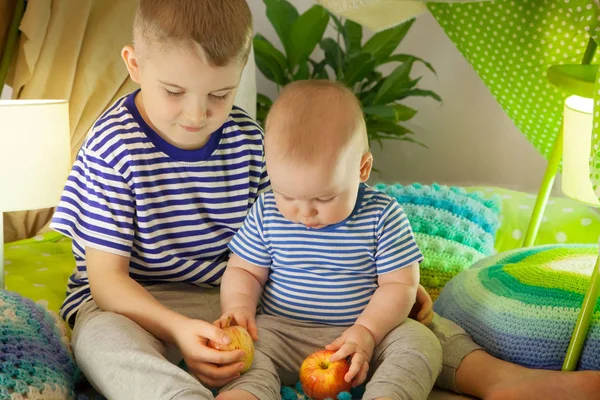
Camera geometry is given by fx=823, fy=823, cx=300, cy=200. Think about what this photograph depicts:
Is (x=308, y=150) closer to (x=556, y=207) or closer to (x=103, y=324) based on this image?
(x=103, y=324)

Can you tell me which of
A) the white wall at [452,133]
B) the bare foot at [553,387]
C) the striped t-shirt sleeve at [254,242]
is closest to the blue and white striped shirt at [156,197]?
the striped t-shirt sleeve at [254,242]

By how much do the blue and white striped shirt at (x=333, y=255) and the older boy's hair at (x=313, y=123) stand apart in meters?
0.14

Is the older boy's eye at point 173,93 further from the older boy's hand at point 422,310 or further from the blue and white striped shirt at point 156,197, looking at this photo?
the older boy's hand at point 422,310

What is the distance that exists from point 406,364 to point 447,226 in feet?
2.19

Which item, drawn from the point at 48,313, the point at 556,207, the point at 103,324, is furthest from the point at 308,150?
the point at 556,207

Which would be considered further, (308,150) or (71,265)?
(71,265)

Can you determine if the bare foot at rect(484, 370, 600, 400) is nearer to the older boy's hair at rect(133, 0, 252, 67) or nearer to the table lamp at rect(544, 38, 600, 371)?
the table lamp at rect(544, 38, 600, 371)

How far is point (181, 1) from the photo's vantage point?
125 centimetres

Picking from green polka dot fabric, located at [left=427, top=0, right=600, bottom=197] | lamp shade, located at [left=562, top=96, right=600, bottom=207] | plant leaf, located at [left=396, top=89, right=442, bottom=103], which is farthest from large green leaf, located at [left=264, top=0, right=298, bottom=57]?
lamp shade, located at [left=562, top=96, right=600, bottom=207]

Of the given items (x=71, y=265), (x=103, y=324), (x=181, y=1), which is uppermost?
(x=181, y=1)

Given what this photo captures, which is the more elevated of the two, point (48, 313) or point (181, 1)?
point (181, 1)

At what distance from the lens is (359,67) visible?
8.33 ft

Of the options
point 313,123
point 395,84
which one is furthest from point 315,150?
point 395,84

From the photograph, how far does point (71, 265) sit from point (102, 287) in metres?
0.54
